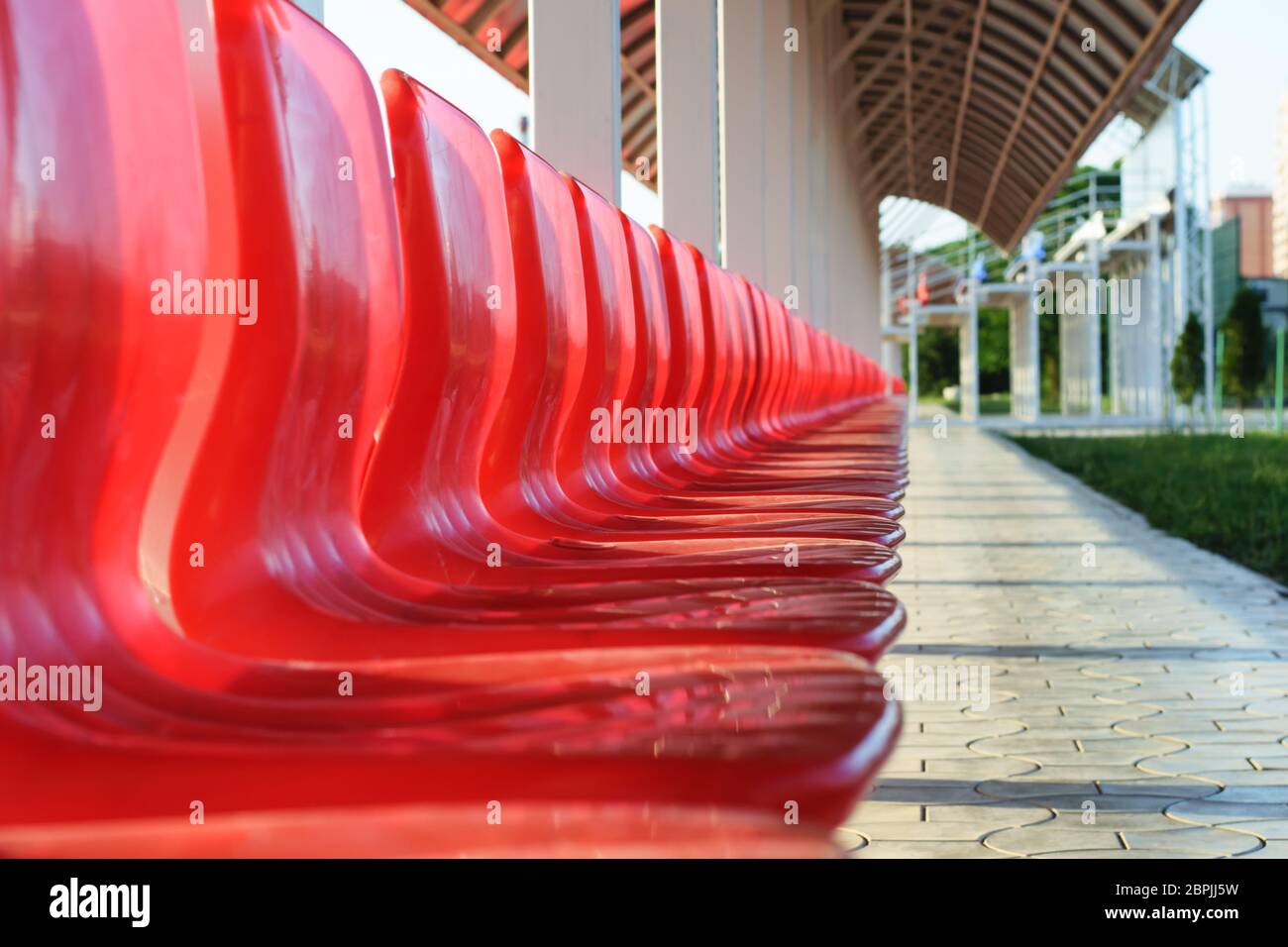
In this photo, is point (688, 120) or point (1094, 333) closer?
point (688, 120)

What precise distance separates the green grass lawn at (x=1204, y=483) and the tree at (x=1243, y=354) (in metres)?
10.4

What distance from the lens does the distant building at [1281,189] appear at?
91250 millimetres

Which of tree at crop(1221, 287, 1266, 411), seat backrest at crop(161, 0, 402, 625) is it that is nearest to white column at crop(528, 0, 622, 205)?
seat backrest at crop(161, 0, 402, 625)

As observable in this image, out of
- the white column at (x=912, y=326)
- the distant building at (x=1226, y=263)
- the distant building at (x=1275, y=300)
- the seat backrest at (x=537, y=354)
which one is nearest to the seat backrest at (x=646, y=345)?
the seat backrest at (x=537, y=354)

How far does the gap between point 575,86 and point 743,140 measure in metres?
4.16

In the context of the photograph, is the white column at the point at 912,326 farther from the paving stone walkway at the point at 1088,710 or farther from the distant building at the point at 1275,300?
the paving stone walkway at the point at 1088,710

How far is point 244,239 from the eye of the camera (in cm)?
132

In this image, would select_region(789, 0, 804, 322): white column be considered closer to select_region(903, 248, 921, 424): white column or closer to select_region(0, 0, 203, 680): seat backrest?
select_region(0, 0, 203, 680): seat backrest

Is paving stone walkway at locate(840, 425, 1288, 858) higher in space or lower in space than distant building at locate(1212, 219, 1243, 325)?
lower

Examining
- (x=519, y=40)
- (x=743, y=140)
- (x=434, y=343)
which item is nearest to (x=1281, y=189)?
(x=519, y=40)

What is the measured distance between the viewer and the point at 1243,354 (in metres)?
28.5

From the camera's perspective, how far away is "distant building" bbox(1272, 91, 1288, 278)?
91.2 metres

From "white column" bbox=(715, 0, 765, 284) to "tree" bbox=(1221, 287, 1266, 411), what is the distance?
22.6m

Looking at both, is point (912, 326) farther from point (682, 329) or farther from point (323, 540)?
point (323, 540)
